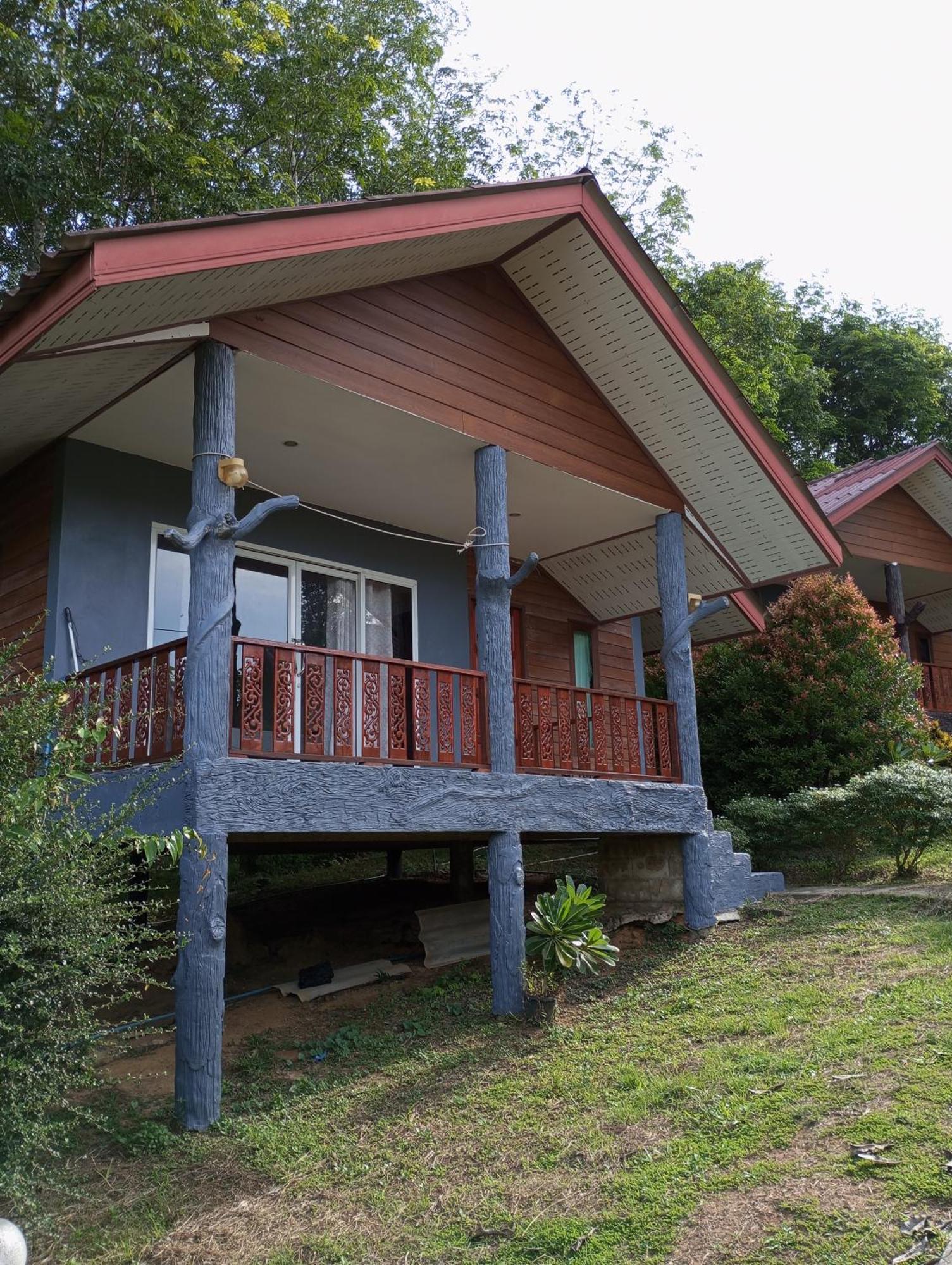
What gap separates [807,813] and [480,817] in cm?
543

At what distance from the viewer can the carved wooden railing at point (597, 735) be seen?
393 inches

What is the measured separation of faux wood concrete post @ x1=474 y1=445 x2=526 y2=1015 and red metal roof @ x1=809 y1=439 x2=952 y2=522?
8.66 meters

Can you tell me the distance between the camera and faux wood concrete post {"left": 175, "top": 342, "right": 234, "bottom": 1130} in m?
6.68

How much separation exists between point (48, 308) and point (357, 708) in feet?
11.4

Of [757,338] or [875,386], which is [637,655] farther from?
[875,386]

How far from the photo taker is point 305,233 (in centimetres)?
754

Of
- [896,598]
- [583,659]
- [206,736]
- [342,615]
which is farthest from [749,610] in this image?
[206,736]

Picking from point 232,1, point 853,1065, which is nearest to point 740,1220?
point 853,1065

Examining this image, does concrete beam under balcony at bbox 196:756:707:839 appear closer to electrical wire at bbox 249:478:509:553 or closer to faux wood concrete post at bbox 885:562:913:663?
electrical wire at bbox 249:478:509:553

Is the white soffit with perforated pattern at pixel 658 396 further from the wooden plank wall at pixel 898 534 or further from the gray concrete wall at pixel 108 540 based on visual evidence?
the wooden plank wall at pixel 898 534

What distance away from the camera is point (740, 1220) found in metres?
5.30

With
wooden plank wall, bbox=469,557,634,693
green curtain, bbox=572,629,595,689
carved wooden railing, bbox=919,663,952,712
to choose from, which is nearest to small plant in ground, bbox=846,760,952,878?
wooden plank wall, bbox=469,557,634,693

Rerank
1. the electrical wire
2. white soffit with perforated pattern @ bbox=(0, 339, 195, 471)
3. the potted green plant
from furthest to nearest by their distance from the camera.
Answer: the electrical wire
the potted green plant
white soffit with perforated pattern @ bbox=(0, 339, 195, 471)

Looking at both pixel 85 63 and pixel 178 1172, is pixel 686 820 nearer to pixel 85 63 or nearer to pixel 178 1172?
pixel 178 1172
